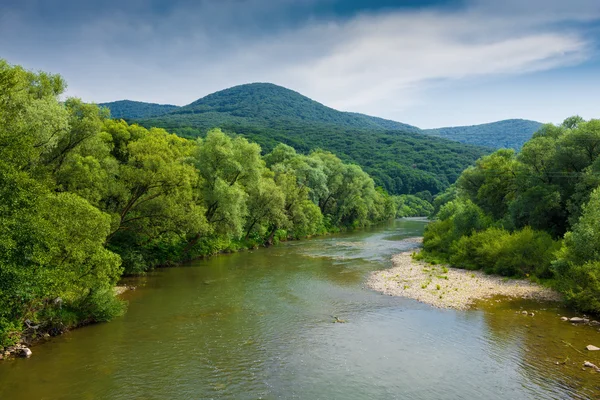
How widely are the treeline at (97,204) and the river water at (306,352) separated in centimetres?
309

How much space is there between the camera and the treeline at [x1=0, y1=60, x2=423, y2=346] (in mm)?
17578

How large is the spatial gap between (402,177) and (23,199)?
176914mm

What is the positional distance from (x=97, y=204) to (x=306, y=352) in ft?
71.9

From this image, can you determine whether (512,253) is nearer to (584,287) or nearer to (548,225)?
(548,225)

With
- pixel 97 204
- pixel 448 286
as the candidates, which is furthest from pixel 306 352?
pixel 97 204

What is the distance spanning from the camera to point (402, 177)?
184 meters

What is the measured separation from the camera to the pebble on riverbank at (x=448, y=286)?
2863 cm

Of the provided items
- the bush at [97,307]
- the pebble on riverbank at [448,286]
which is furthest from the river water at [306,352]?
the pebble on riverbank at [448,286]

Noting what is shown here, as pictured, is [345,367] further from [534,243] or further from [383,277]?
[534,243]

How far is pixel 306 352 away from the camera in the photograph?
1931cm

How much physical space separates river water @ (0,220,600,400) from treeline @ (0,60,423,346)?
122 inches

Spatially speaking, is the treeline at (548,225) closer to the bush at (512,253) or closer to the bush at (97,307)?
the bush at (512,253)

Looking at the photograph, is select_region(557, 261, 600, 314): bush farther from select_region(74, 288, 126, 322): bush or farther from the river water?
select_region(74, 288, 126, 322): bush

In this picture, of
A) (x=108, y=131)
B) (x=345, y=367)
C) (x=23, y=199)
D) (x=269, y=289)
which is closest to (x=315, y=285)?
(x=269, y=289)
